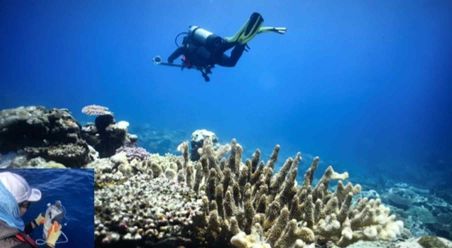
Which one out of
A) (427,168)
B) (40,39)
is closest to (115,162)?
(427,168)

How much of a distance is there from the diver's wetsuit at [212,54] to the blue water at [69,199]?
11.4 m

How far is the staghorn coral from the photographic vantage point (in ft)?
12.8

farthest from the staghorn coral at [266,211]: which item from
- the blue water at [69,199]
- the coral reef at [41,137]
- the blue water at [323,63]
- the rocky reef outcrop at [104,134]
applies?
the blue water at [323,63]

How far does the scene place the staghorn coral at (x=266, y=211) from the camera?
3.89m

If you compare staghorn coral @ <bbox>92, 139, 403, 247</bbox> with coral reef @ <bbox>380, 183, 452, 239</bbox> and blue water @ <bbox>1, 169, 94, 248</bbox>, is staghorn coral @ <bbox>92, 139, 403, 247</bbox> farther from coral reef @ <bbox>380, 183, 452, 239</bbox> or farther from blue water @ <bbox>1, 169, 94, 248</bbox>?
coral reef @ <bbox>380, 183, 452, 239</bbox>

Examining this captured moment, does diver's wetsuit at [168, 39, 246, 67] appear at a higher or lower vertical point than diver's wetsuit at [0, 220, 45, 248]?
higher

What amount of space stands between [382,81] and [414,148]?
11382 centimetres

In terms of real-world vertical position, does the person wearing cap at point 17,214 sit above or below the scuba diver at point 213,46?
below

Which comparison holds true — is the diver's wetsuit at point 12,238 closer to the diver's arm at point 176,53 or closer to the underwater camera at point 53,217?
the underwater camera at point 53,217

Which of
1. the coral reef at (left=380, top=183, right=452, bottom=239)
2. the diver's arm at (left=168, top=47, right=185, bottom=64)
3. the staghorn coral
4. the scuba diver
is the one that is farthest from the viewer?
the coral reef at (left=380, top=183, right=452, bottom=239)

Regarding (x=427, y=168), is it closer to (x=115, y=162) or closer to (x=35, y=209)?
(x=115, y=162)

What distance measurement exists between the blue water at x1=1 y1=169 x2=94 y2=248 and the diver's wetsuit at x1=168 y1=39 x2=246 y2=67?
1138cm

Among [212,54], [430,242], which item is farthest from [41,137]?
[212,54]

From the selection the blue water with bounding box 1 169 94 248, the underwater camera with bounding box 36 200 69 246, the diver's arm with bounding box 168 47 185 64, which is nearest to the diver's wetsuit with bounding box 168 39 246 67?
the diver's arm with bounding box 168 47 185 64
